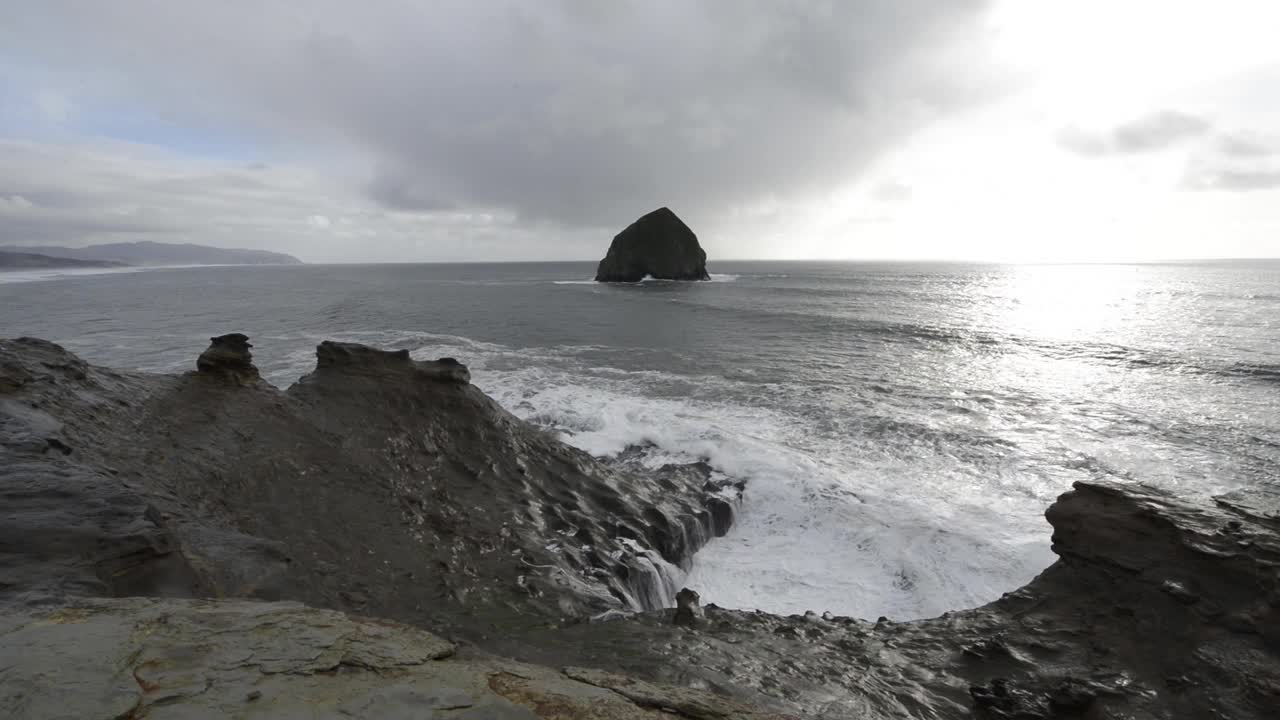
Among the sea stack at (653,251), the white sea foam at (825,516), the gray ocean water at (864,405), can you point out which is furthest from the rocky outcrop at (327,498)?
the sea stack at (653,251)

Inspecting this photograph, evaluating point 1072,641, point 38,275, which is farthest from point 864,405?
point 38,275

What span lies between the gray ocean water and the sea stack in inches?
2021

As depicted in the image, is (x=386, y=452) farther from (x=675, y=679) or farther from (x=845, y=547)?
(x=845, y=547)

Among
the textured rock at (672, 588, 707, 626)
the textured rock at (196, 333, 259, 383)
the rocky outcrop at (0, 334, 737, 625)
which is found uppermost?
the textured rock at (196, 333, 259, 383)

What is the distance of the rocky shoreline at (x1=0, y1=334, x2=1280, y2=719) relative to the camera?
3312mm

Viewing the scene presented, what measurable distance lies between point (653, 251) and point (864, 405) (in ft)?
263

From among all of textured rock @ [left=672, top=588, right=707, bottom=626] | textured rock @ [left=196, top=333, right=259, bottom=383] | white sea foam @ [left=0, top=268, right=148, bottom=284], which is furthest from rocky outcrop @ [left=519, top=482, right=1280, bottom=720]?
white sea foam @ [left=0, top=268, right=148, bottom=284]

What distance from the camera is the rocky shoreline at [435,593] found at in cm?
331

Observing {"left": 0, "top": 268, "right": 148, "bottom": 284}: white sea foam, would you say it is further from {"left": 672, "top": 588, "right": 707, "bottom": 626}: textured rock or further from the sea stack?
{"left": 672, "top": 588, "right": 707, "bottom": 626}: textured rock

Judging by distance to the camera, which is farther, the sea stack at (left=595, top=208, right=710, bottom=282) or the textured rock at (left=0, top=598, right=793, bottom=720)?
the sea stack at (left=595, top=208, right=710, bottom=282)

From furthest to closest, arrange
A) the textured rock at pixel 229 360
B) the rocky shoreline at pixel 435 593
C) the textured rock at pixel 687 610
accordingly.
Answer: the textured rock at pixel 229 360, the textured rock at pixel 687 610, the rocky shoreline at pixel 435 593

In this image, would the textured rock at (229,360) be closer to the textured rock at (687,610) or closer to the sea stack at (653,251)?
the textured rock at (687,610)

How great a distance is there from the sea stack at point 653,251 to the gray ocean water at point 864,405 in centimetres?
5132

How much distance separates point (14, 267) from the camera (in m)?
187
